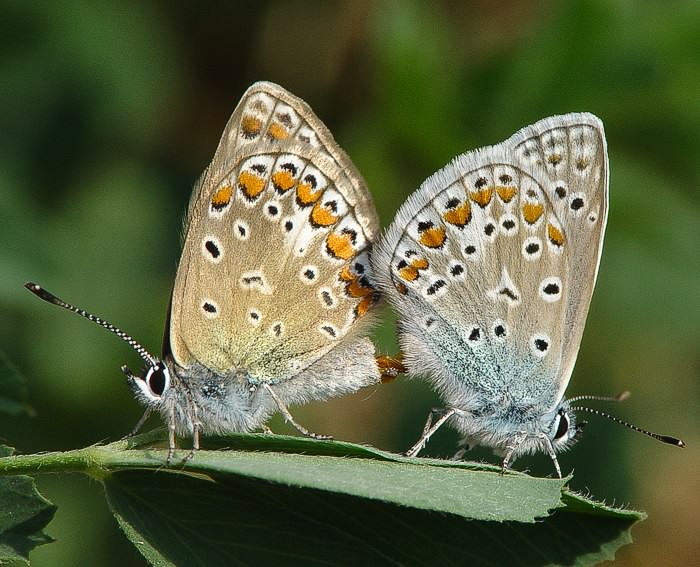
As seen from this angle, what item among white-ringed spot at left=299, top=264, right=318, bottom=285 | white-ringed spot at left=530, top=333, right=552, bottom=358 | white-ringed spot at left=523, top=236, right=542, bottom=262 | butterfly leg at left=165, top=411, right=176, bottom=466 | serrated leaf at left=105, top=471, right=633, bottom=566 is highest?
white-ringed spot at left=523, top=236, right=542, bottom=262

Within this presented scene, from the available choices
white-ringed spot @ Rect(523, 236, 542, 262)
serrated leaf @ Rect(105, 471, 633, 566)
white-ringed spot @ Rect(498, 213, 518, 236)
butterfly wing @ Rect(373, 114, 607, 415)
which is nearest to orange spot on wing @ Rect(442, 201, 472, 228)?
butterfly wing @ Rect(373, 114, 607, 415)

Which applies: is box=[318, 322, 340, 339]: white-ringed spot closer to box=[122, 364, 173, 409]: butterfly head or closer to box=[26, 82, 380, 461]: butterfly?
box=[26, 82, 380, 461]: butterfly

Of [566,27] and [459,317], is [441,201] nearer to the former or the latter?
[459,317]

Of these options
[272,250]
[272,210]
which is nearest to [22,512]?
[272,250]

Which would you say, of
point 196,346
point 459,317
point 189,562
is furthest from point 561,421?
point 189,562

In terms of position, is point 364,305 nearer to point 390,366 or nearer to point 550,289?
point 390,366

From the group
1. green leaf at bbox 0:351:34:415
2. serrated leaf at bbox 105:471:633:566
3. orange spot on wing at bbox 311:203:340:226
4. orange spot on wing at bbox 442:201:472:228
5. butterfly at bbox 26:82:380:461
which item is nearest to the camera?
serrated leaf at bbox 105:471:633:566
